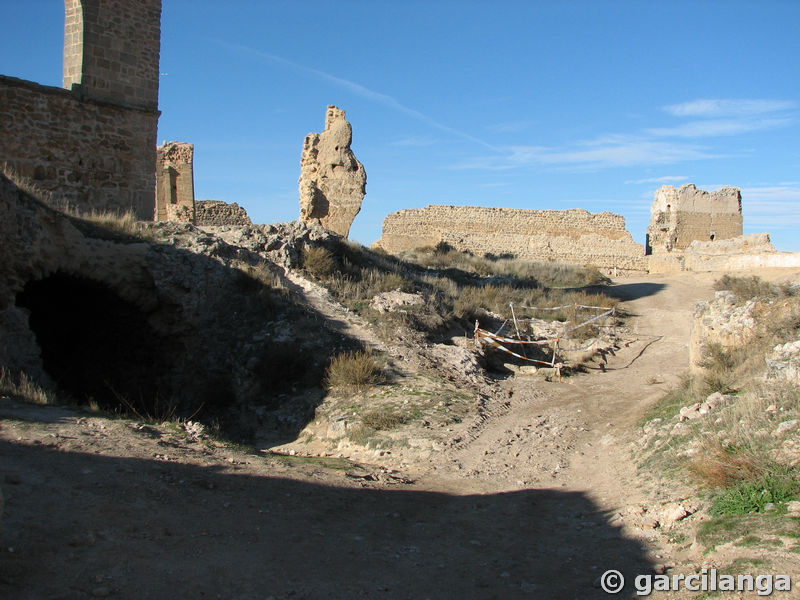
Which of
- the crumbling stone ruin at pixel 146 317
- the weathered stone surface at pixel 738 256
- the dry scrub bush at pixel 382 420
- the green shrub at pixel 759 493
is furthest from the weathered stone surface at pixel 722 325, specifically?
the weathered stone surface at pixel 738 256

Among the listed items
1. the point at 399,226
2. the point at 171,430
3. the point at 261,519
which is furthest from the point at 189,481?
the point at 399,226

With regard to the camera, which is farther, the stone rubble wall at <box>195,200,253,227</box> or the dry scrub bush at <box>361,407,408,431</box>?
the stone rubble wall at <box>195,200,253,227</box>

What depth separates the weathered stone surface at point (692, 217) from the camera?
34875mm

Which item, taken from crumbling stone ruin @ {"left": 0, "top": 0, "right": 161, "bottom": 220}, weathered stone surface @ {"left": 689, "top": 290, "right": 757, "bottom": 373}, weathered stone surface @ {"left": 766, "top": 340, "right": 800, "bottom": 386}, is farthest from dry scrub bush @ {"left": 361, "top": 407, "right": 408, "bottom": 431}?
crumbling stone ruin @ {"left": 0, "top": 0, "right": 161, "bottom": 220}

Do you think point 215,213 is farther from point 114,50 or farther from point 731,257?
point 731,257

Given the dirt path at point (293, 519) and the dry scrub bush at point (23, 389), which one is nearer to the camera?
the dirt path at point (293, 519)

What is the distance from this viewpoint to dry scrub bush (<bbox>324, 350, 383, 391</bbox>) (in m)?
9.64

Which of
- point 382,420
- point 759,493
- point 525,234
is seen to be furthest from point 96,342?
point 525,234

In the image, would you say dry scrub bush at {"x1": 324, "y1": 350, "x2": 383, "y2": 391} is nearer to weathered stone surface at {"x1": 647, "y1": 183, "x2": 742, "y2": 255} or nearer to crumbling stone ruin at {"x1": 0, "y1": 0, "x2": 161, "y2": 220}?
crumbling stone ruin at {"x1": 0, "y1": 0, "x2": 161, "y2": 220}

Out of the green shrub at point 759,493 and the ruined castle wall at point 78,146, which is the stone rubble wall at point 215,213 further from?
the green shrub at point 759,493

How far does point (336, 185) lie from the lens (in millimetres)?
18766

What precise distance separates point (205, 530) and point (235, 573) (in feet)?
2.45

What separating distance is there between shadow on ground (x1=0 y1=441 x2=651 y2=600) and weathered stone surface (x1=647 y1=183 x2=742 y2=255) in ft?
105

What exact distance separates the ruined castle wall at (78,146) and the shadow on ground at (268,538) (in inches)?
358
